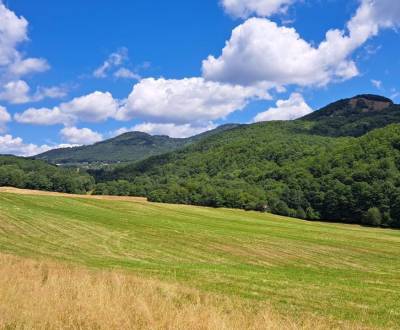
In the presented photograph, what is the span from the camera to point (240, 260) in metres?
30.8

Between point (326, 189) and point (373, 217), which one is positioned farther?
point (326, 189)

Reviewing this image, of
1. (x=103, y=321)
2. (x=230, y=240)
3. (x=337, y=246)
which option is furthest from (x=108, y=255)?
(x=337, y=246)

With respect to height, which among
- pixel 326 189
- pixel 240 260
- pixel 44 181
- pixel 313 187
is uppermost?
pixel 313 187

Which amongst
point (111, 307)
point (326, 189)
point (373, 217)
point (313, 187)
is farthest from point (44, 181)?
point (111, 307)

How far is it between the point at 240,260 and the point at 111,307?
73.2ft

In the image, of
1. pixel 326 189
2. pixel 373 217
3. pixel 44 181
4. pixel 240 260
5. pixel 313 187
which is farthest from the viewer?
pixel 44 181

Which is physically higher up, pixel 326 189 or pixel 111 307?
pixel 326 189

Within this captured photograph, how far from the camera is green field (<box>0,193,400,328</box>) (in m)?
14.5

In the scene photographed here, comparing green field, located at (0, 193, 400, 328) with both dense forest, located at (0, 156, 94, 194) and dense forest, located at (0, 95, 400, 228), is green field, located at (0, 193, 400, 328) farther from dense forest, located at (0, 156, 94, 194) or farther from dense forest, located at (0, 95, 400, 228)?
dense forest, located at (0, 156, 94, 194)

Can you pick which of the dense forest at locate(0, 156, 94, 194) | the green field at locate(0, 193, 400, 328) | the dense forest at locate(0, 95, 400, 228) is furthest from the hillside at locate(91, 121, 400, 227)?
the green field at locate(0, 193, 400, 328)

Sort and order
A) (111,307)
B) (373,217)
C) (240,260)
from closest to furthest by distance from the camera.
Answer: (111,307) < (240,260) < (373,217)

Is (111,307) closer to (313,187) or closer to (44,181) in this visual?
(313,187)

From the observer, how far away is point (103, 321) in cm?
837

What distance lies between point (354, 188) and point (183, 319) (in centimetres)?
11615
